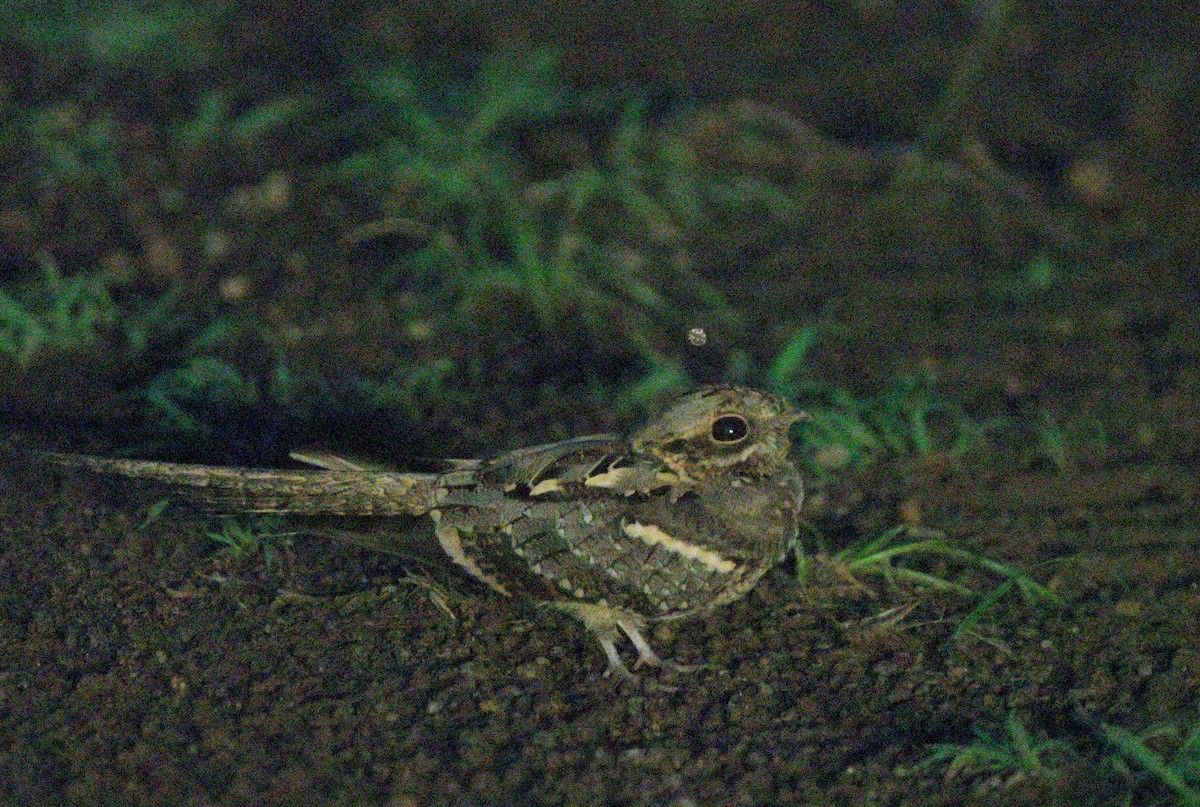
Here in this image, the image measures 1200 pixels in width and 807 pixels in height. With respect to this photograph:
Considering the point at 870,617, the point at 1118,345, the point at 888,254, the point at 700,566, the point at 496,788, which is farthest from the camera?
the point at 888,254

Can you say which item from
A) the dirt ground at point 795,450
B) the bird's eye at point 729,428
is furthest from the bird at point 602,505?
the dirt ground at point 795,450

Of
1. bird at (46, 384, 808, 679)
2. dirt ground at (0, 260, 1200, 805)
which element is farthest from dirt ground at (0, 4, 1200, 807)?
bird at (46, 384, 808, 679)

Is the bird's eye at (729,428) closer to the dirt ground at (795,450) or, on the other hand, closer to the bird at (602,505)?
the bird at (602,505)

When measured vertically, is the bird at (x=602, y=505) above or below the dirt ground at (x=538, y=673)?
above

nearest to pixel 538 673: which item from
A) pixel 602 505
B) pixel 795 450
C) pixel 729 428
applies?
pixel 602 505

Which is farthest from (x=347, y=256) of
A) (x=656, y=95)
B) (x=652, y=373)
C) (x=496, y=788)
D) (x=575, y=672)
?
(x=496, y=788)

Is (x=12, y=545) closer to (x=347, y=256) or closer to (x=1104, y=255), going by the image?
(x=347, y=256)

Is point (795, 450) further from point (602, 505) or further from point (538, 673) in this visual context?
point (538, 673)
